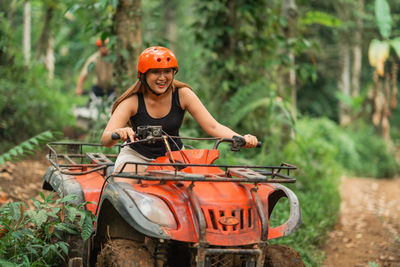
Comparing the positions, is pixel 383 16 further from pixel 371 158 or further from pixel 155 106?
pixel 155 106

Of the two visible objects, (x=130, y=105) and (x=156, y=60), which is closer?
(x=156, y=60)

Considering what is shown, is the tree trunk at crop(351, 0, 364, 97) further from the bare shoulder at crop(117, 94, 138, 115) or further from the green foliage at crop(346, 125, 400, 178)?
the bare shoulder at crop(117, 94, 138, 115)

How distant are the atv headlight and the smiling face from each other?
117 centimetres

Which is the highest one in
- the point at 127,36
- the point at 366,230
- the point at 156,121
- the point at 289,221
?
the point at 127,36

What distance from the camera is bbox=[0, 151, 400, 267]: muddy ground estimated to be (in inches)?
234

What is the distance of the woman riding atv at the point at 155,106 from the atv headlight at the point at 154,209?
725 mm

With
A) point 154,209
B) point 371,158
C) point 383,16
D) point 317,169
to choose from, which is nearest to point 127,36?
point 154,209

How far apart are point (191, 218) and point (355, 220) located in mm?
5357

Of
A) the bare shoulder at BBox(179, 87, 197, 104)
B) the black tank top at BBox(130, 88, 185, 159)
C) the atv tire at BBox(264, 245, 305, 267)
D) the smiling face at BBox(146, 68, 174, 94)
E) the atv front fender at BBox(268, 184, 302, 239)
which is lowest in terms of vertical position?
the atv tire at BBox(264, 245, 305, 267)

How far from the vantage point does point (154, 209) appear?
10.8 feet

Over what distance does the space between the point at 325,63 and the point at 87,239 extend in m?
19.8

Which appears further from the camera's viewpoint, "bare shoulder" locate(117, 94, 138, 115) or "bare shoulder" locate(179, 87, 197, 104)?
"bare shoulder" locate(179, 87, 197, 104)

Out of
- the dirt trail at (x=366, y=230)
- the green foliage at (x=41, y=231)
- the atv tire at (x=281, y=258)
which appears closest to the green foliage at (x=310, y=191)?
the dirt trail at (x=366, y=230)

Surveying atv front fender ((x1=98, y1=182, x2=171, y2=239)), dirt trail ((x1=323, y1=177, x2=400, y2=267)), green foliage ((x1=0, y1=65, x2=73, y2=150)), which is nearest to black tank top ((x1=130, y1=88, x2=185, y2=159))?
atv front fender ((x1=98, y1=182, x2=171, y2=239))
